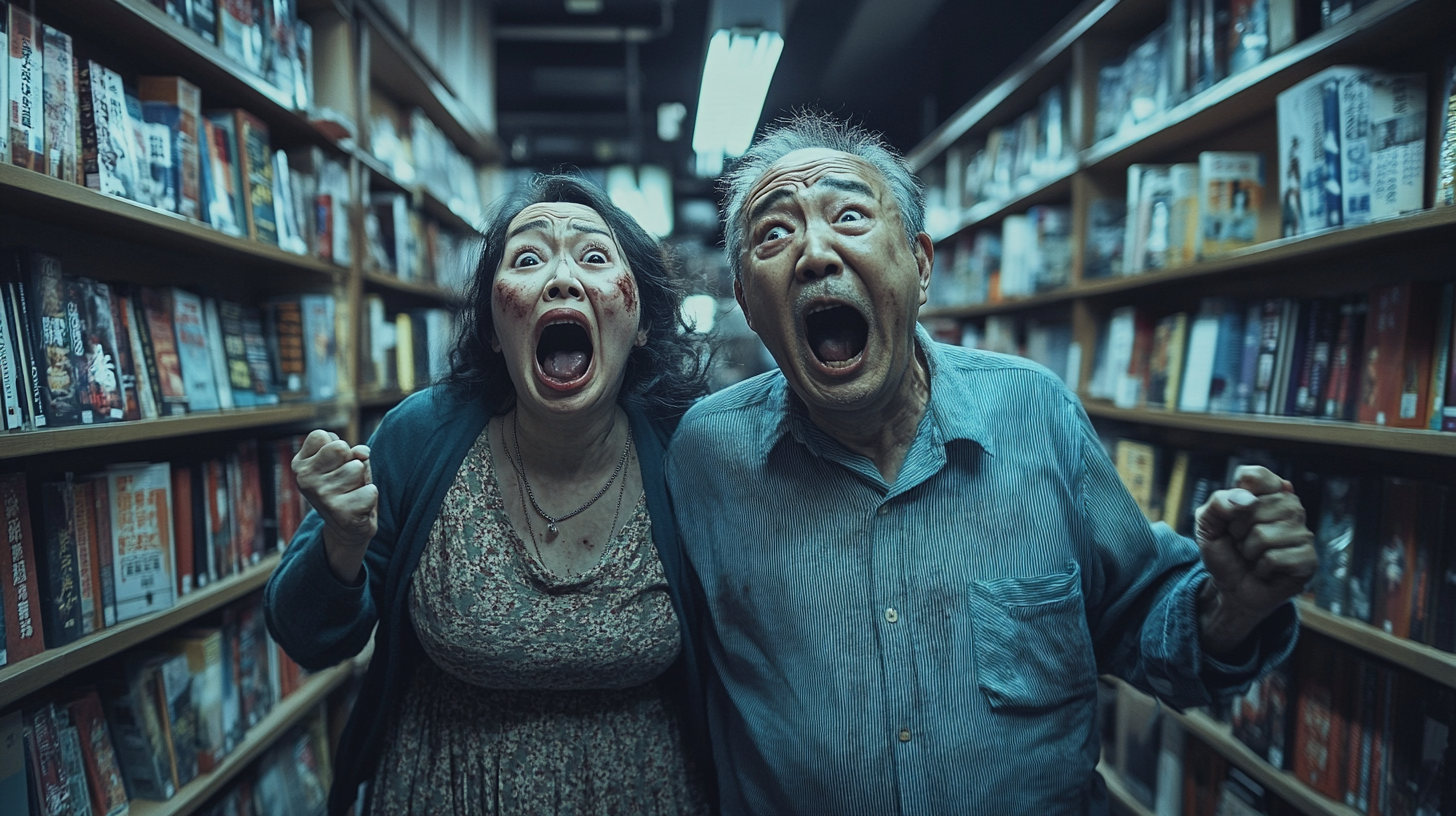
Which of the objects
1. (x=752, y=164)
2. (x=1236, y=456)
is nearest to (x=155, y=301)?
(x=752, y=164)

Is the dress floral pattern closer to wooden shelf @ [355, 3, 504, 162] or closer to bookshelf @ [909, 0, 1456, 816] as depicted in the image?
bookshelf @ [909, 0, 1456, 816]

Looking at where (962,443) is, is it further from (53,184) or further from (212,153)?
(212,153)

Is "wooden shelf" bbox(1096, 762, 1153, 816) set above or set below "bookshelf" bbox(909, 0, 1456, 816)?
below

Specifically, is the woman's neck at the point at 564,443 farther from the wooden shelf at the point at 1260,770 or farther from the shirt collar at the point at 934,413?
the wooden shelf at the point at 1260,770

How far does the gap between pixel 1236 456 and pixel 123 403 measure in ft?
8.04

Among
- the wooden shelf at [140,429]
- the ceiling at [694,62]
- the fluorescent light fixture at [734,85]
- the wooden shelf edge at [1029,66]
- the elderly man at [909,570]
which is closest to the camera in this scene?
the elderly man at [909,570]

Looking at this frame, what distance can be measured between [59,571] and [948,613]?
149 cm

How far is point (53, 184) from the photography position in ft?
3.83

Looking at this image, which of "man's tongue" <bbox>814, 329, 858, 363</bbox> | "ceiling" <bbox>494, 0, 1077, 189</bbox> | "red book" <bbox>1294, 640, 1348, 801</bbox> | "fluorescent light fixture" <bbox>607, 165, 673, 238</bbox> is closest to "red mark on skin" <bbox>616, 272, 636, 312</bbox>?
"man's tongue" <bbox>814, 329, 858, 363</bbox>

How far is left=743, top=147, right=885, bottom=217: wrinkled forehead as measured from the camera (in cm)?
118

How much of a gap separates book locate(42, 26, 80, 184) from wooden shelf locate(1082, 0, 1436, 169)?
2.27 m

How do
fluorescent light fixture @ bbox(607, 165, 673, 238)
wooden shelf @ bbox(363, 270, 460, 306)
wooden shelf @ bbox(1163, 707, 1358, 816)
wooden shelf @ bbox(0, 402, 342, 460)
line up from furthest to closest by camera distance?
1. fluorescent light fixture @ bbox(607, 165, 673, 238)
2. wooden shelf @ bbox(363, 270, 460, 306)
3. wooden shelf @ bbox(1163, 707, 1358, 816)
4. wooden shelf @ bbox(0, 402, 342, 460)

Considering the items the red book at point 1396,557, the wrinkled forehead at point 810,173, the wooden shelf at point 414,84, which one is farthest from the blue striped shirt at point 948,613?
the wooden shelf at point 414,84

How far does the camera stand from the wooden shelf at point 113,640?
1.17m
